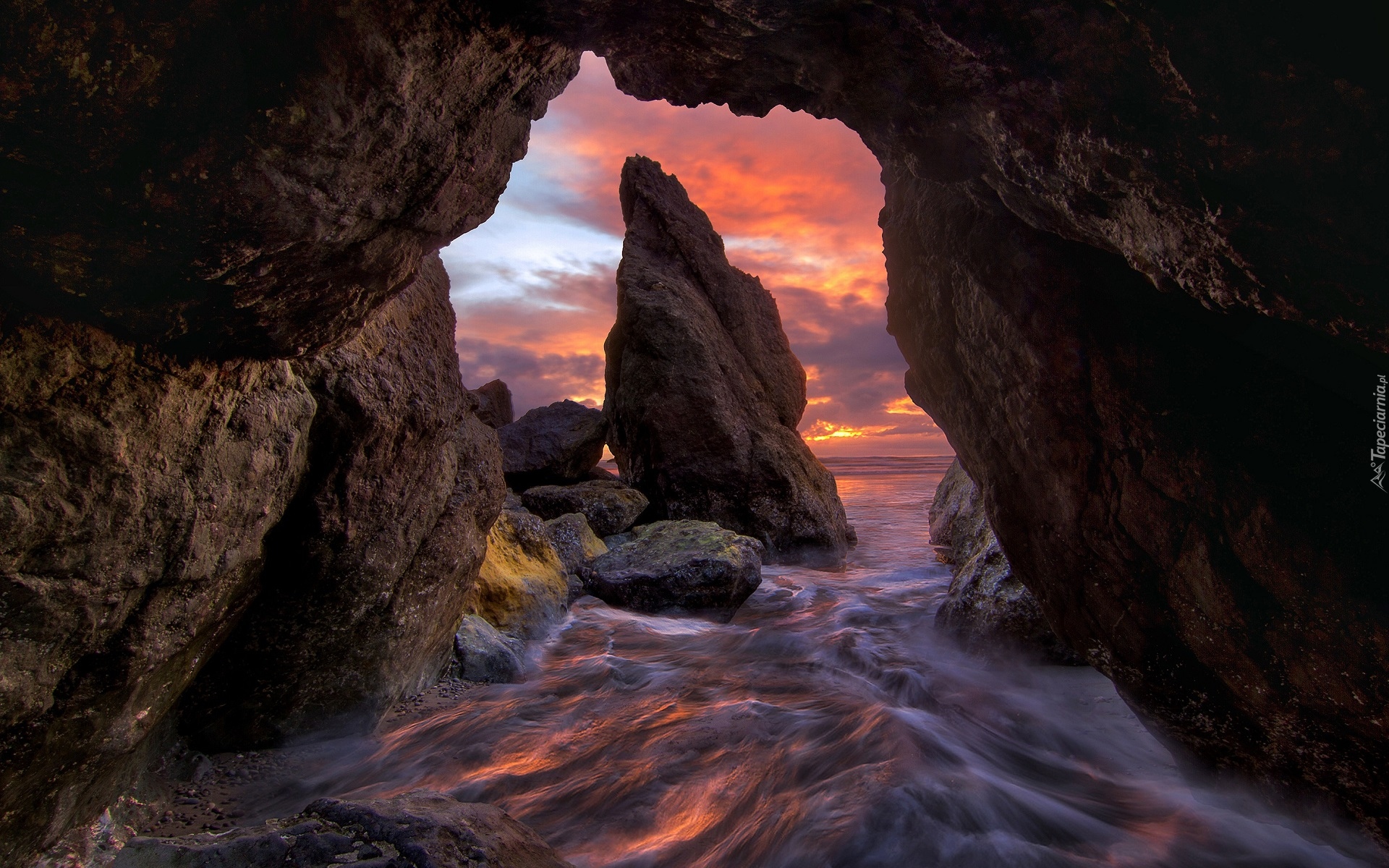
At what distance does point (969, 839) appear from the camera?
2.35 meters

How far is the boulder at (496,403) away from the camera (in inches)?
538

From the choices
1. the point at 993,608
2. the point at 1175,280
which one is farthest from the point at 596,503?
the point at 1175,280

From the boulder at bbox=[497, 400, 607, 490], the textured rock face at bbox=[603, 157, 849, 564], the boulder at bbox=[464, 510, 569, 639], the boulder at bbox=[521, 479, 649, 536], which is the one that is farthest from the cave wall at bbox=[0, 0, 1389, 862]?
the boulder at bbox=[497, 400, 607, 490]

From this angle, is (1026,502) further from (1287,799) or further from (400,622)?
(400,622)

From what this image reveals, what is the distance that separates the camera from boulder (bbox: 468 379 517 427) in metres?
13.7

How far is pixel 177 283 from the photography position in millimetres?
1731

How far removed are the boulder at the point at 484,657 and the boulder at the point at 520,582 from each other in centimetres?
24

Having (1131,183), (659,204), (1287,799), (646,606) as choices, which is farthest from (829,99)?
(659,204)

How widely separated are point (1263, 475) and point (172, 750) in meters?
3.93

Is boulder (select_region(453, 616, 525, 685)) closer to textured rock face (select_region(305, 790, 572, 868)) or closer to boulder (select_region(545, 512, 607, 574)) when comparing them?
boulder (select_region(545, 512, 607, 574))

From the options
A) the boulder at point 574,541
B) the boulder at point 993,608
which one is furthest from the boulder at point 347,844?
the boulder at point 574,541

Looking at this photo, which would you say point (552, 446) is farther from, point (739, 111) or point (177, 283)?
point (177, 283)

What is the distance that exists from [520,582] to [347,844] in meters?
3.52

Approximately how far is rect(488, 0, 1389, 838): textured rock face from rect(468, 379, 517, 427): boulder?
1208 cm
